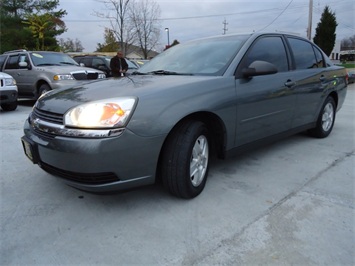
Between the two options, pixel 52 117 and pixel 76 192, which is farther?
pixel 76 192

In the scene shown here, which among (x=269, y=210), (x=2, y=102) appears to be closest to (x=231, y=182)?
(x=269, y=210)

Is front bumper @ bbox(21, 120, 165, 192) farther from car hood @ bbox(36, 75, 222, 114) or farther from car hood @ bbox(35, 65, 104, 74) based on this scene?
car hood @ bbox(35, 65, 104, 74)

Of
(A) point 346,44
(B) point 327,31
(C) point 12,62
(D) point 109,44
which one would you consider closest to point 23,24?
(D) point 109,44

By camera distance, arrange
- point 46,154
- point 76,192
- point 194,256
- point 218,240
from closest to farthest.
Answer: point 194,256 < point 218,240 < point 46,154 < point 76,192

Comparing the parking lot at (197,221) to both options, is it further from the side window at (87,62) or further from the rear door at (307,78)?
the side window at (87,62)

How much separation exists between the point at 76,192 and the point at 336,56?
70244 mm

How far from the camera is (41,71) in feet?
27.4

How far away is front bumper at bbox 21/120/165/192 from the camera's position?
221cm

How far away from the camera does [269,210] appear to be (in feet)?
8.57

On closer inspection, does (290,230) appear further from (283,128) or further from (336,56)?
(336,56)

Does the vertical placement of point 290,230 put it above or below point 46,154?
below

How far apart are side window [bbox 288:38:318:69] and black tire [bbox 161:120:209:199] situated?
6.79 ft

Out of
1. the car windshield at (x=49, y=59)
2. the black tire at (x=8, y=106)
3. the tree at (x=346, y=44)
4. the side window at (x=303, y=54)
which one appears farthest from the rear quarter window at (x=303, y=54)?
the tree at (x=346, y=44)

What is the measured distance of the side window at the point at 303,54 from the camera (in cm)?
411
